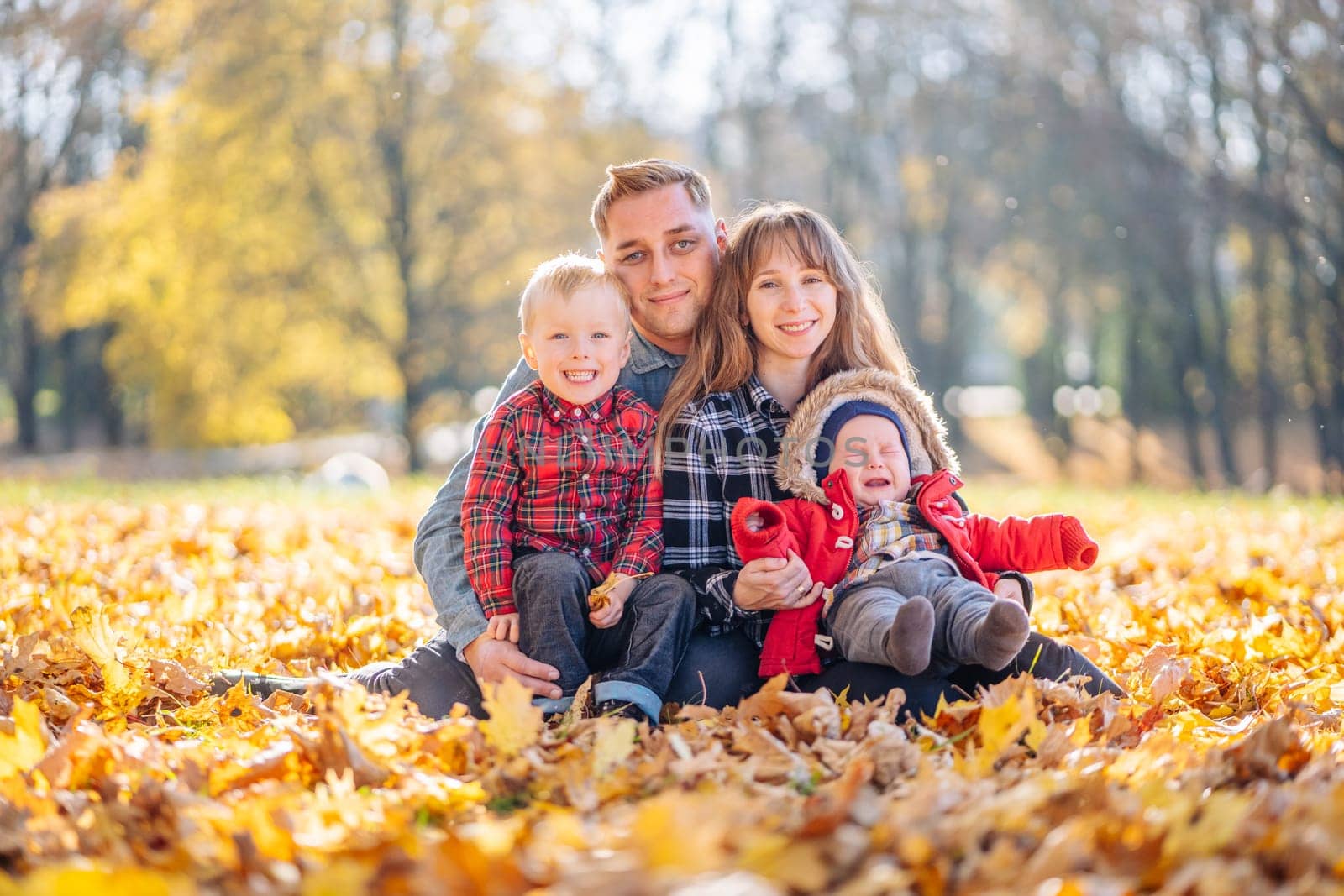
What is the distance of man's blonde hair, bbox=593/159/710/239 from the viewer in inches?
152

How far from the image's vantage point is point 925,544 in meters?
3.23

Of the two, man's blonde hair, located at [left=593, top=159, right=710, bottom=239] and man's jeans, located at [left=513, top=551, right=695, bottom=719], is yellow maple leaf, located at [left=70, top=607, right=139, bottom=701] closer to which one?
man's jeans, located at [left=513, top=551, right=695, bottom=719]

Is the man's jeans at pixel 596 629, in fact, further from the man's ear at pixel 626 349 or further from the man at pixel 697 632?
the man's ear at pixel 626 349

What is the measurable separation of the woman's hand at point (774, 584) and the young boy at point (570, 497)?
0.18m

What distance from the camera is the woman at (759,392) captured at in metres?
3.17

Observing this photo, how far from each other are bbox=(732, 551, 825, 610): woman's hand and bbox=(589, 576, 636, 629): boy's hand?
30 centimetres

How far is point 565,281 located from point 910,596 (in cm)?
128

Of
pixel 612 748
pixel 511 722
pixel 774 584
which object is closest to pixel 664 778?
pixel 612 748

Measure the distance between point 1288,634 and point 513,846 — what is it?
3062 mm

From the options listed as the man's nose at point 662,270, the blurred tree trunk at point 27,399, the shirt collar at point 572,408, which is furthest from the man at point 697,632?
the blurred tree trunk at point 27,399

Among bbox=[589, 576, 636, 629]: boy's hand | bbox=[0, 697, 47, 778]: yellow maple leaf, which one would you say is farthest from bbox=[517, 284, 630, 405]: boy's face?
bbox=[0, 697, 47, 778]: yellow maple leaf

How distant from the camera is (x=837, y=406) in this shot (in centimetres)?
338

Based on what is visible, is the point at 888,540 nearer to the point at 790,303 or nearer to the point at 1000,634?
the point at 1000,634

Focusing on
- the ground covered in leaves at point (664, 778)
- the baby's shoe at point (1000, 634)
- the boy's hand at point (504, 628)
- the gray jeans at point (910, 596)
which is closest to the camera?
the ground covered in leaves at point (664, 778)
